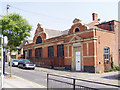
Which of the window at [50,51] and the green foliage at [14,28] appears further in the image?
the window at [50,51]

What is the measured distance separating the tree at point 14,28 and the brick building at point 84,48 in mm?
8186

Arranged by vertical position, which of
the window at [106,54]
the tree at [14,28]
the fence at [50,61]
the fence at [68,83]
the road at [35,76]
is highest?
the tree at [14,28]

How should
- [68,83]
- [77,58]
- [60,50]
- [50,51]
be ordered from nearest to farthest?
[68,83] < [77,58] < [60,50] < [50,51]

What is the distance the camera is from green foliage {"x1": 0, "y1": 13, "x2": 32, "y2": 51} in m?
13.5

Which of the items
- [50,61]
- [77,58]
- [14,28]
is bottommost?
[50,61]

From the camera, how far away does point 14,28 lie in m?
13.7

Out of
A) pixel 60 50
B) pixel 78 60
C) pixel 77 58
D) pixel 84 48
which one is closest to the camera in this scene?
pixel 84 48

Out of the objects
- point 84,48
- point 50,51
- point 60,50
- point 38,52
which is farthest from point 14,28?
point 38,52

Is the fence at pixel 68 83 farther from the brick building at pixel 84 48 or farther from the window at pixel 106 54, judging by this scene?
the window at pixel 106 54

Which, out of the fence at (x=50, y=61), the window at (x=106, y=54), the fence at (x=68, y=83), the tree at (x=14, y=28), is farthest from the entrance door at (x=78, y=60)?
the fence at (x=68, y=83)

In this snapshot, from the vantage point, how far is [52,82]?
6.32 m

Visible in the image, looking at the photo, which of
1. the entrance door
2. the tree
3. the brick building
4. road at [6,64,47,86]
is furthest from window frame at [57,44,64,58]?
the tree

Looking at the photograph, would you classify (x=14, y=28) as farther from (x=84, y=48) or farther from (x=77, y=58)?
(x=77, y=58)

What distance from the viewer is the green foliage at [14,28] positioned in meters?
13.5
